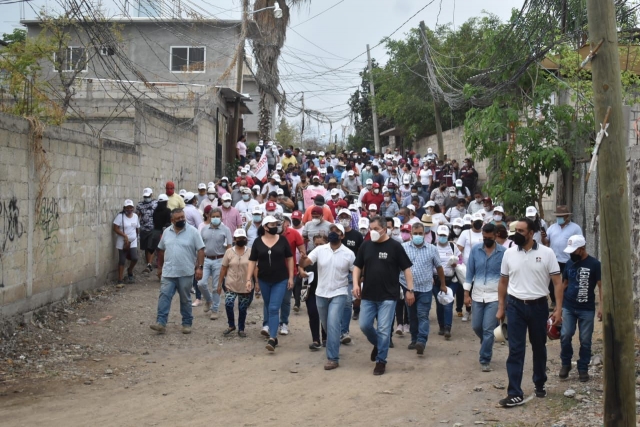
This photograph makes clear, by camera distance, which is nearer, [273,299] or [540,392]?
[540,392]

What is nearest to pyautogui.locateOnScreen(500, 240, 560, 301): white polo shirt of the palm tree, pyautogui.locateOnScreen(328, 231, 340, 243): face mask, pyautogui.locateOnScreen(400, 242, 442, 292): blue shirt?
pyautogui.locateOnScreen(328, 231, 340, 243): face mask

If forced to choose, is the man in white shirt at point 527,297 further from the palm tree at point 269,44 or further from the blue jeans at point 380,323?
the palm tree at point 269,44

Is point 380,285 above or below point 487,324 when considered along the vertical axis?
above

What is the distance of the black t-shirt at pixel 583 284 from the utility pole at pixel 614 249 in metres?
2.68

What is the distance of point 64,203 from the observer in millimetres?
13297

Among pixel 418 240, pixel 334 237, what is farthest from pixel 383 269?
pixel 418 240

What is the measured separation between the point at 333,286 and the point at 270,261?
135 centimetres

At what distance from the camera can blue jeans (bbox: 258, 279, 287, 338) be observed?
10.9 meters

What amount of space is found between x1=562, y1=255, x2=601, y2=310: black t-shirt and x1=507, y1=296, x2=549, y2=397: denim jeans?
36.8 inches

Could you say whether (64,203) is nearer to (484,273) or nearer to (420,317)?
(420,317)

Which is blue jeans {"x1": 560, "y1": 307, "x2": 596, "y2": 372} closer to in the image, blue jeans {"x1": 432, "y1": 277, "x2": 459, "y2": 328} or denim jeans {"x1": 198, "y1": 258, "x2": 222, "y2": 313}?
blue jeans {"x1": 432, "y1": 277, "x2": 459, "y2": 328}

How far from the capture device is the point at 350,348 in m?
11.1

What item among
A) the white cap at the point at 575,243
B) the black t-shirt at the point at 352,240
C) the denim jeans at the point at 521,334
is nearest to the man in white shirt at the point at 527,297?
the denim jeans at the point at 521,334

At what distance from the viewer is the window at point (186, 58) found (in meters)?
34.9
